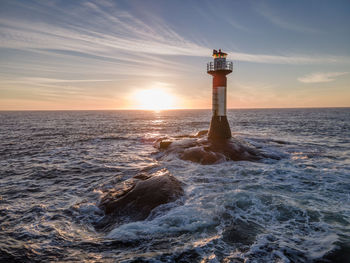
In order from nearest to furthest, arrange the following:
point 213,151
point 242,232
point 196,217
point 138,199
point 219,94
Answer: point 242,232
point 196,217
point 138,199
point 213,151
point 219,94

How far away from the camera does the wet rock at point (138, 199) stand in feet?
26.7

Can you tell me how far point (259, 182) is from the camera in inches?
466

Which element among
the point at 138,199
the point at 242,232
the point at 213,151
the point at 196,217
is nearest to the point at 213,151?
the point at 213,151

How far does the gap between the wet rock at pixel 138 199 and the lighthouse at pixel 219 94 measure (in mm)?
10918

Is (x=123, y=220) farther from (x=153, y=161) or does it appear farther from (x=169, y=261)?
(x=153, y=161)

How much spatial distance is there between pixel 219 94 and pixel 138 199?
14133 mm

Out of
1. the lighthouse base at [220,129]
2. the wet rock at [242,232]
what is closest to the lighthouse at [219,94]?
the lighthouse base at [220,129]

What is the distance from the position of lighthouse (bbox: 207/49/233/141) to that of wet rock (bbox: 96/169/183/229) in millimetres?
10918

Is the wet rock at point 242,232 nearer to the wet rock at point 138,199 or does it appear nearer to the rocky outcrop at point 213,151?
the wet rock at point 138,199

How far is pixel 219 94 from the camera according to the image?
20.0 metres

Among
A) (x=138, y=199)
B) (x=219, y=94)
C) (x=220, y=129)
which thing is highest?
(x=219, y=94)

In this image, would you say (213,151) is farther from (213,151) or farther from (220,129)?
(220,129)

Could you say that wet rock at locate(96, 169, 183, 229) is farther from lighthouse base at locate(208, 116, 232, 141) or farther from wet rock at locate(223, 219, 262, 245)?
lighthouse base at locate(208, 116, 232, 141)

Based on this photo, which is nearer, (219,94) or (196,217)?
(196,217)
